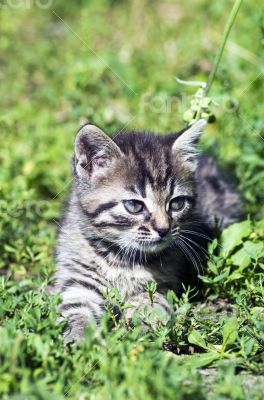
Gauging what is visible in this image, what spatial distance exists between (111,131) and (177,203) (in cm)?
161

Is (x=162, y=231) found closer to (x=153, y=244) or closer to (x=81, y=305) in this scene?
(x=153, y=244)

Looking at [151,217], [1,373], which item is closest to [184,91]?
[151,217]

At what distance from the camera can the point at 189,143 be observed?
3.85 m

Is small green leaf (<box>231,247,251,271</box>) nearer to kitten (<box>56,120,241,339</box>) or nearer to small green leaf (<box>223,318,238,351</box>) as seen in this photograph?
kitten (<box>56,120,241,339</box>)

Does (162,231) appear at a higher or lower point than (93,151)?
lower

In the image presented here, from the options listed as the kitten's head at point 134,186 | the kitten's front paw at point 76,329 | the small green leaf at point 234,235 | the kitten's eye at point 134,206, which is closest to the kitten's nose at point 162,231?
the kitten's head at point 134,186

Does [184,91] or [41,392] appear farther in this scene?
[184,91]

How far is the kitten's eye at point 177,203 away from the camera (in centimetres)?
368

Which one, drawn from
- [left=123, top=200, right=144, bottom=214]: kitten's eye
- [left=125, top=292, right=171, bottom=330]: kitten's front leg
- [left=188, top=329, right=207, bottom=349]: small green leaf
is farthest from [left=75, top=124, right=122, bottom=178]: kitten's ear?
[left=188, top=329, right=207, bottom=349]: small green leaf

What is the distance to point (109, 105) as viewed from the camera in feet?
20.8

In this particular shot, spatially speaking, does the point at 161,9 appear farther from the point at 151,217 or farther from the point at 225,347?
the point at 225,347

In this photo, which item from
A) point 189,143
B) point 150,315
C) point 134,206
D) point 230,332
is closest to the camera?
point 230,332

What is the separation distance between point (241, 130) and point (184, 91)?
150 cm

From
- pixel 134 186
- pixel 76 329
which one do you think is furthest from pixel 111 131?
pixel 76 329
